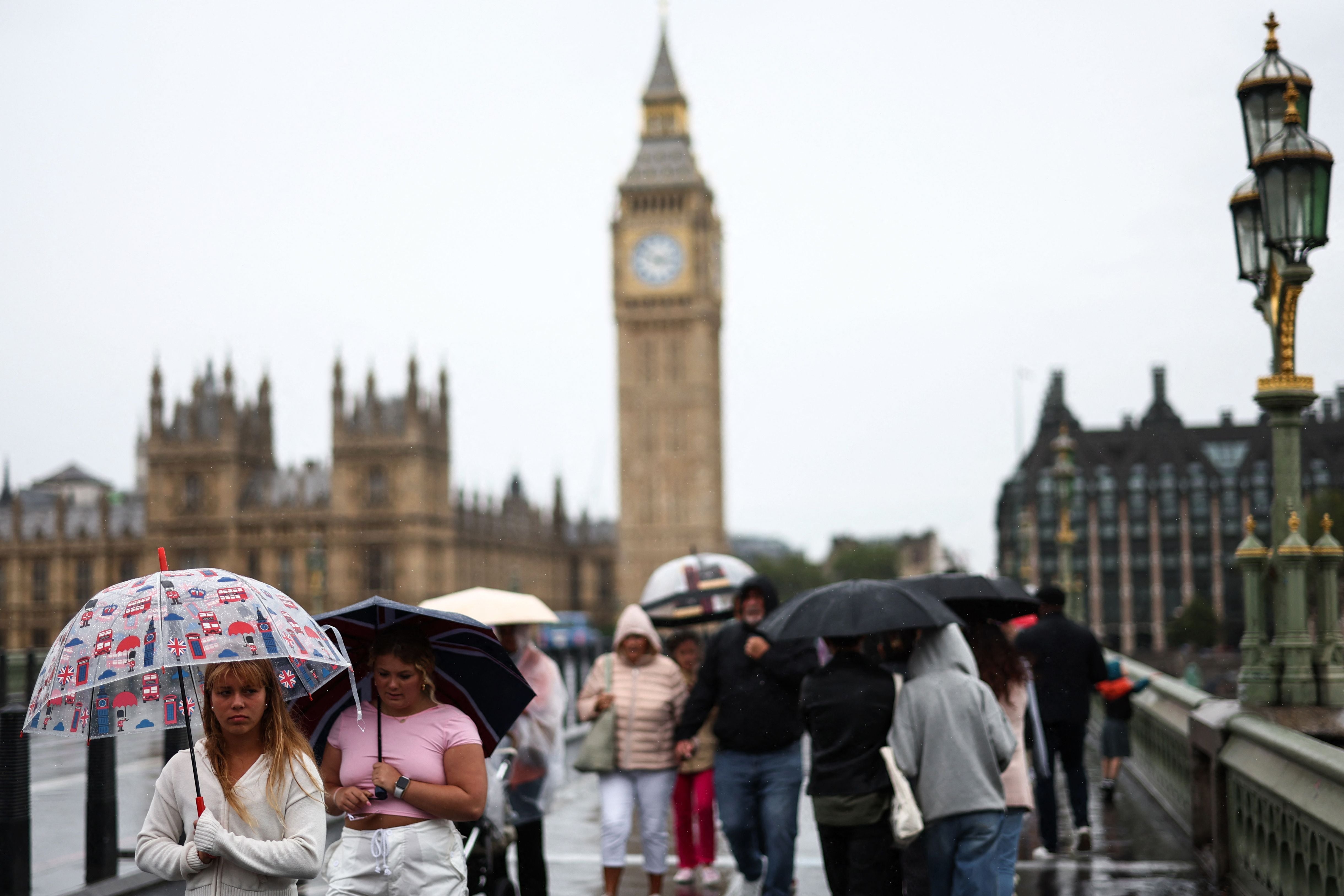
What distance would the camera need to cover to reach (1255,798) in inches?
321

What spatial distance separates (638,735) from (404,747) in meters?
3.83

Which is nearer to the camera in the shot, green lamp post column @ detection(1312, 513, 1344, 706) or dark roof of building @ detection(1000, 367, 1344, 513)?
green lamp post column @ detection(1312, 513, 1344, 706)

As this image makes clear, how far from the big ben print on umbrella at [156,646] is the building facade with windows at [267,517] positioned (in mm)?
78452

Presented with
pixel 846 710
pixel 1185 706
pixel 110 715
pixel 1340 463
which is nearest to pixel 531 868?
pixel 846 710

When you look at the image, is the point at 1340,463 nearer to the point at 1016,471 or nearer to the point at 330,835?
the point at 1016,471

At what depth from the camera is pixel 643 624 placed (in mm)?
8570

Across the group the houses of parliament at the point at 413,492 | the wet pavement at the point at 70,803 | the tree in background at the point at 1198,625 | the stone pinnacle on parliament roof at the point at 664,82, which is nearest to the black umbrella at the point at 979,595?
the wet pavement at the point at 70,803

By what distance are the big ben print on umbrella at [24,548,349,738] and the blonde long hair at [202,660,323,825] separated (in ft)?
0.13

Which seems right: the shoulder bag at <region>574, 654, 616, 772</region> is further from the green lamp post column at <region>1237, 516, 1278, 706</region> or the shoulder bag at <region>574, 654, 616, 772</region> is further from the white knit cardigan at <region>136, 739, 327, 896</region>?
the white knit cardigan at <region>136, 739, 327, 896</region>

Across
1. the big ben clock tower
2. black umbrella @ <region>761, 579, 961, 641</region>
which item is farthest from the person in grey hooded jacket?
the big ben clock tower

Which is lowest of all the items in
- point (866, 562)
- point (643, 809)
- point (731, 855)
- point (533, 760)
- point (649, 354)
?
point (866, 562)

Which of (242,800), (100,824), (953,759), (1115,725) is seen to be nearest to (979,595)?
(953,759)

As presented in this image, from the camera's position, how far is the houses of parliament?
85938mm

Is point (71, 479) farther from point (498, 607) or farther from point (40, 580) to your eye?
point (498, 607)
